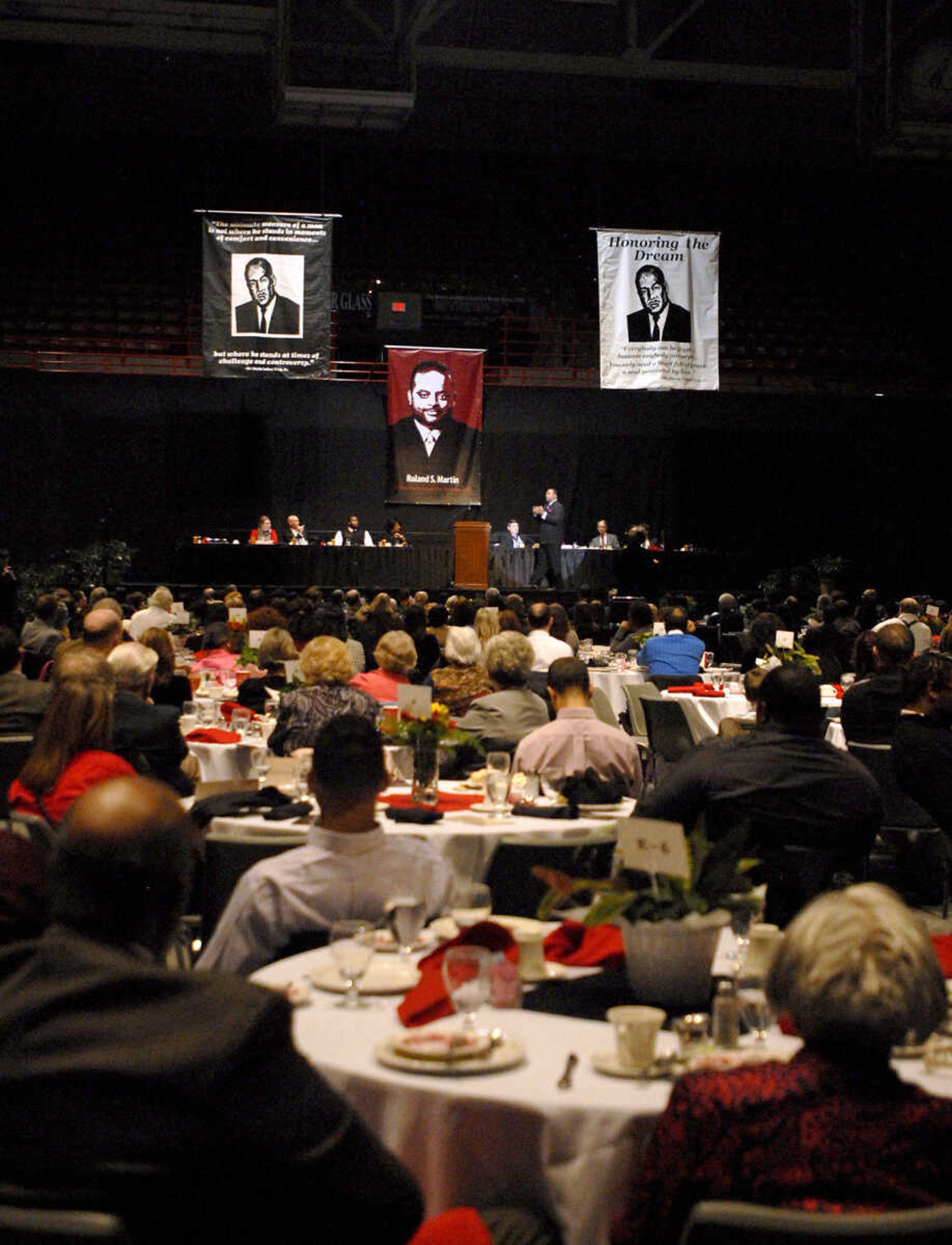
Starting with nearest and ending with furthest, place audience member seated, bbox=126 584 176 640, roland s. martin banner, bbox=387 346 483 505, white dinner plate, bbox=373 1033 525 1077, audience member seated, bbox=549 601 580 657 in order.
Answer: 1. white dinner plate, bbox=373 1033 525 1077
2. audience member seated, bbox=549 601 580 657
3. audience member seated, bbox=126 584 176 640
4. roland s. martin banner, bbox=387 346 483 505

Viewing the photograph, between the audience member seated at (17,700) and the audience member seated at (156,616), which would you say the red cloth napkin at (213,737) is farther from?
the audience member seated at (156,616)

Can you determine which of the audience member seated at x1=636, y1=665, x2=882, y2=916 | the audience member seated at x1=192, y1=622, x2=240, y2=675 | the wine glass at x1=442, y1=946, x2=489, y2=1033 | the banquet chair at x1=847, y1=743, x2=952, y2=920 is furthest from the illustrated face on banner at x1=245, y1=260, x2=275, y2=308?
the wine glass at x1=442, y1=946, x2=489, y2=1033

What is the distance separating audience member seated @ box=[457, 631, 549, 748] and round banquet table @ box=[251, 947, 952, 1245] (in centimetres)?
327

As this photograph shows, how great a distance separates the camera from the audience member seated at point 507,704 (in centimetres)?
553

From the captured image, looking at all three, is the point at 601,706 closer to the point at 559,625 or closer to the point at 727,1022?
the point at 559,625

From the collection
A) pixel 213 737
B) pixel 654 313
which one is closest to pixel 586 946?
pixel 213 737

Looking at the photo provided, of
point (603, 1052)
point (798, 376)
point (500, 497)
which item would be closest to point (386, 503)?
point (500, 497)

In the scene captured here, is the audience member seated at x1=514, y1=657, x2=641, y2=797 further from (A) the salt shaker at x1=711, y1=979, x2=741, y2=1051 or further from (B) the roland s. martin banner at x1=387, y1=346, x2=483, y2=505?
(B) the roland s. martin banner at x1=387, y1=346, x2=483, y2=505

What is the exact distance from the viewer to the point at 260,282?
48.2 feet

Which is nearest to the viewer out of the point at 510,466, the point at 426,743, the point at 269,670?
the point at 426,743

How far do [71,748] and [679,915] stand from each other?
7.11 ft

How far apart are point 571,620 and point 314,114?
623 centimetres

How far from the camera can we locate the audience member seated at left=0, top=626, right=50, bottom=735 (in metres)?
5.62

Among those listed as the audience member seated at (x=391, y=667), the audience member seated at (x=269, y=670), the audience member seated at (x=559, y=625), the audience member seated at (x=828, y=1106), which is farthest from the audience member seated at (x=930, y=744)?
the audience member seated at (x=559, y=625)
